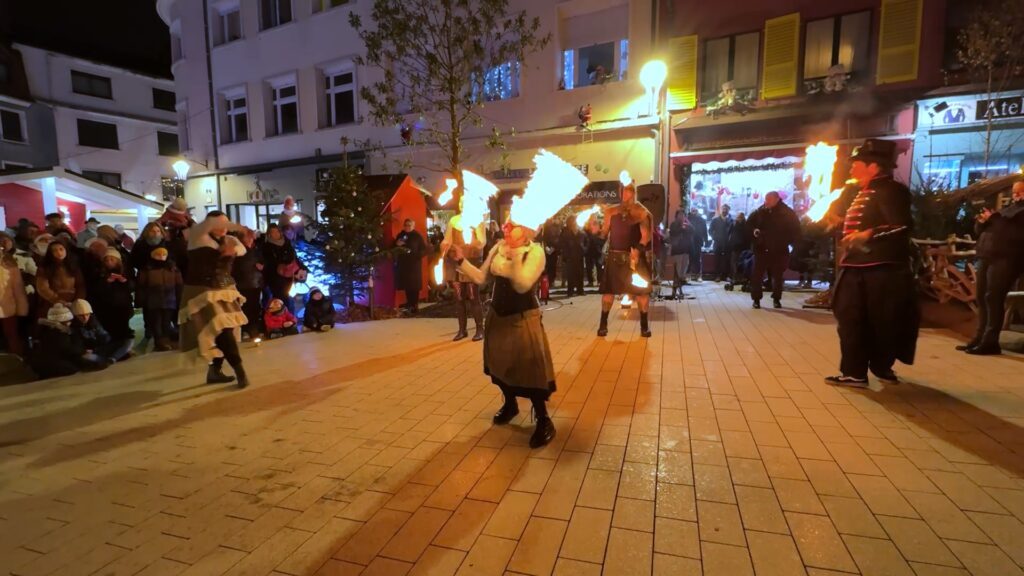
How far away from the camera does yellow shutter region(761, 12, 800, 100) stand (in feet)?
42.4

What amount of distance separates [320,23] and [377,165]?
5.43 meters

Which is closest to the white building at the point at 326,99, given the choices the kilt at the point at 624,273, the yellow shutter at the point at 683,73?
the yellow shutter at the point at 683,73

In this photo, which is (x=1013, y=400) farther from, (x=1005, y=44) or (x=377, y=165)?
(x=377, y=165)

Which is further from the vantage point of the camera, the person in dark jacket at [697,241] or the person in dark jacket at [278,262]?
the person in dark jacket at [697,241]

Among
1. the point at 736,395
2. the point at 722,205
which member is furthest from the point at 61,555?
the point at 722,205

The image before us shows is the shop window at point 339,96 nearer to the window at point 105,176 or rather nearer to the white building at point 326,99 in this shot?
→ the white building at point 326,99

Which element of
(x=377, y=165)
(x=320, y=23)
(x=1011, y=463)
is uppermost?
(x=320, y=23)

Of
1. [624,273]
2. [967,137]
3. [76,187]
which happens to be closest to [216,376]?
[624,273]

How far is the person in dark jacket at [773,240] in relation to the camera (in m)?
9.50

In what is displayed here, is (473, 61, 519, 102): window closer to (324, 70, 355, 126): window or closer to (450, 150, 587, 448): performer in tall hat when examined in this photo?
(324, 70, 355, 126): window

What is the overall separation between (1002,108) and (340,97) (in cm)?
1920

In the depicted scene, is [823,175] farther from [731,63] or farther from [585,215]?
[731,63]

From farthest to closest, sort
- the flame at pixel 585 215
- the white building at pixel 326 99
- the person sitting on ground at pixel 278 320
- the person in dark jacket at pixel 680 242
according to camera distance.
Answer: the white building at pixel 326 99 < the person in dark jacket at pixel 680 242 < the person sitting on ground at pixel 278 320 < the flame at pixel 585 215

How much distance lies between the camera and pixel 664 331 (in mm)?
7785
